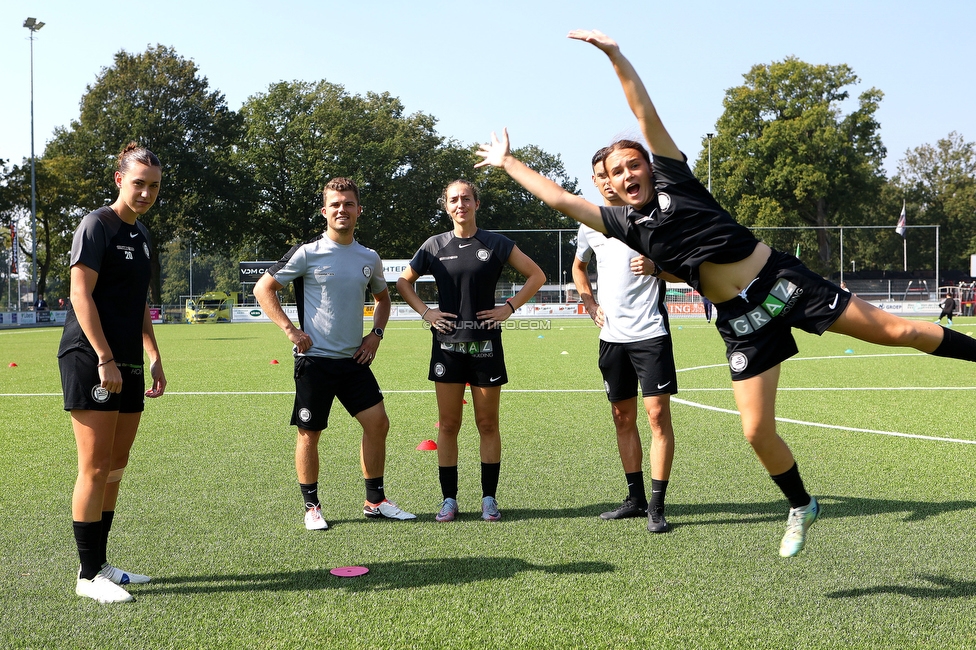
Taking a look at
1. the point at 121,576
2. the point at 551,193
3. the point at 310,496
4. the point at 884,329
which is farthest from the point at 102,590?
the point at 884,329

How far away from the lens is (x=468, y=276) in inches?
223

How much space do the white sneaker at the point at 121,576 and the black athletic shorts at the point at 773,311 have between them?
296 centimetres

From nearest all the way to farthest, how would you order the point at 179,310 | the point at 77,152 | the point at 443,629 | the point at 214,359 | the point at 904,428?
the point at 443,629 → the point at 904,428 → the point at 214,359 → the point at 179,310 → the point at 77,152

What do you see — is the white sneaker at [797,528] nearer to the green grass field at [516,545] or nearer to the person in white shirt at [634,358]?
the green grass field at [516,545]

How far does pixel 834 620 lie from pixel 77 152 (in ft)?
212

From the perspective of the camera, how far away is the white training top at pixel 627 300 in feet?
17.9

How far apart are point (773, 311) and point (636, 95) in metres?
1.17

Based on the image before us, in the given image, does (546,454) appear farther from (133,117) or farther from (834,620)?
(133,117)

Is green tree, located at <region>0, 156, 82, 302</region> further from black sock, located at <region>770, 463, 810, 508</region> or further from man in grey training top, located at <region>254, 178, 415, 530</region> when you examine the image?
black sock, located at <region>770, 463, 810, 508</region>

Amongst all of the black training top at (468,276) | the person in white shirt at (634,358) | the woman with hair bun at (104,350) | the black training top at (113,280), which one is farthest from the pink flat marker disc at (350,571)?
the black training top at (468,276)

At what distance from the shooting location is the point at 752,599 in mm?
3807

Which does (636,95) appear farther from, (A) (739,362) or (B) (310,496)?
(B) (310,496)

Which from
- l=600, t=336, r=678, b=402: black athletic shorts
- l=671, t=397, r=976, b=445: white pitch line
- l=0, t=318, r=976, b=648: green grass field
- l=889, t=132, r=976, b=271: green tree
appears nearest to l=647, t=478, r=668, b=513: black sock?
l=0, t=318, r=976, b=648: green grass field

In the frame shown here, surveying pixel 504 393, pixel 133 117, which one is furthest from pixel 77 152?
pixel 504 393
